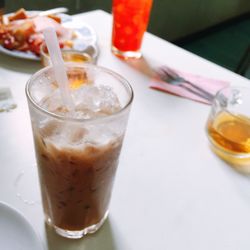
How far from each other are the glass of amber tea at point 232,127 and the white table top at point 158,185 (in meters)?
0.02

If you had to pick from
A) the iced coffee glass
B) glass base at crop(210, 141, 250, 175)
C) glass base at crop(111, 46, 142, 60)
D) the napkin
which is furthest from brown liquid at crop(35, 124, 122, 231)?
glass base at crop(111, 46, 142, 60)

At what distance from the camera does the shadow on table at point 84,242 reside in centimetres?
45

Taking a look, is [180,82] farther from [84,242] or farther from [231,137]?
[84,242]

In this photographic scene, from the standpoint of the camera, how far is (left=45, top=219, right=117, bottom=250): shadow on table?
0.45 metres

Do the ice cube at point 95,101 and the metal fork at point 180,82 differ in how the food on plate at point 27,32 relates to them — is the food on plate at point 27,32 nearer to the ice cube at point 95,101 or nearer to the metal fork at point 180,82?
the metal fork at point 180,82

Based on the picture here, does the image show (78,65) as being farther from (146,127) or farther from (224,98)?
(224,98)

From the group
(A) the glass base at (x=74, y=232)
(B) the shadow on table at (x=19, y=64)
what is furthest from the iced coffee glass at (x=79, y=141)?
(B) the shadow on table at (x=19, y=64)

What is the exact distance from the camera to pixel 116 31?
3.04 ft

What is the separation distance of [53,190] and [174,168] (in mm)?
234

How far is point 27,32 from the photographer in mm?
884

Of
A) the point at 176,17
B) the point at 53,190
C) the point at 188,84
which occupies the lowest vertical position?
the point at 176,17

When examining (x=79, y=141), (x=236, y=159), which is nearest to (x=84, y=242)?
(x=79, y=141)

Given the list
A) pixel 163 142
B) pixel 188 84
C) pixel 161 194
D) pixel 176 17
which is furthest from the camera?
pixel 176 17

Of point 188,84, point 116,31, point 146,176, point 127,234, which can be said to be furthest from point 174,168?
point 116,31
